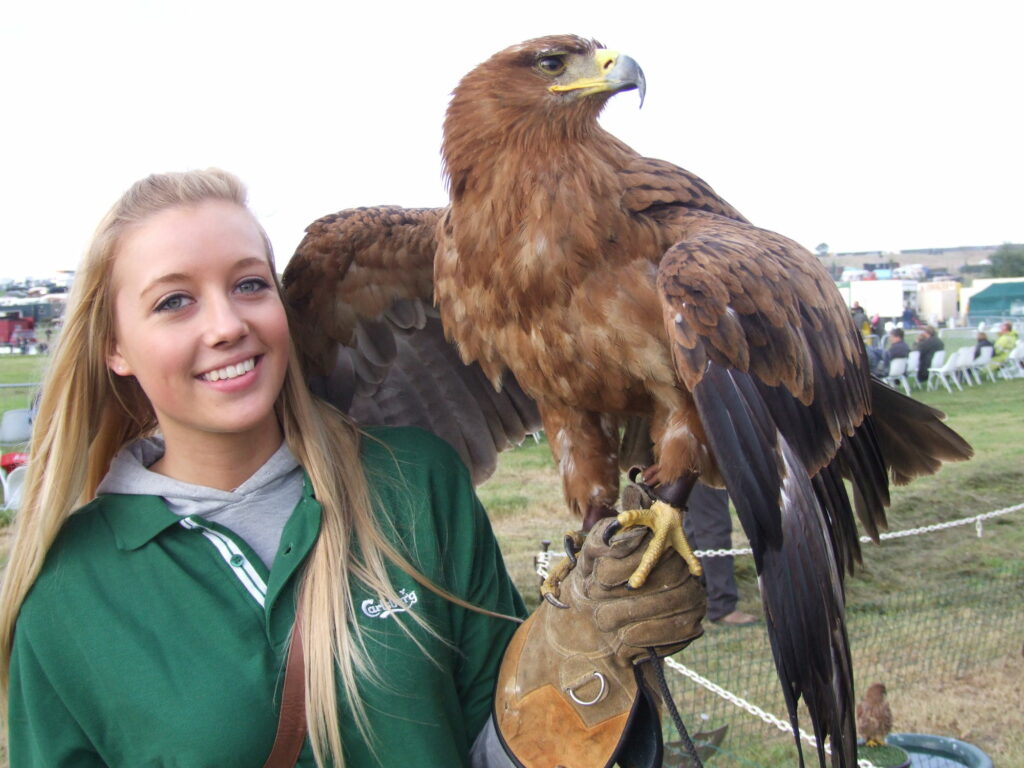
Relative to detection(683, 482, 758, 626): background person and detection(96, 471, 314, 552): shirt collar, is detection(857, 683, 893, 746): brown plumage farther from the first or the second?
detection(96, 471, 314, 552): shirt collar

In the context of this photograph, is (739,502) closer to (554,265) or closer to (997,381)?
(554,265)

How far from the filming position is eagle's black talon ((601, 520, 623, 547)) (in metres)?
2.42

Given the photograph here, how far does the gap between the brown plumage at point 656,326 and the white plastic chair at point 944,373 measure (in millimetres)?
21500

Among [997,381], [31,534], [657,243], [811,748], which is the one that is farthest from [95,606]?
[997,381]

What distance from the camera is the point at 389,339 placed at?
3518mm

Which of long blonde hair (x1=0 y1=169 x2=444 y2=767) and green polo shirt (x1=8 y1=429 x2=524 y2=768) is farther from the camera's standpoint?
long blonde hair (x1=0 y1=169 x2=444 y2=767)

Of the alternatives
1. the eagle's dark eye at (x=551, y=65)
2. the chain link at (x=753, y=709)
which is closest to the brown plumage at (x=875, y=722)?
the chain link at (x=753, y=709)

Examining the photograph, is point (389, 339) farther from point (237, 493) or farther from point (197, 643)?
point (197, 643)

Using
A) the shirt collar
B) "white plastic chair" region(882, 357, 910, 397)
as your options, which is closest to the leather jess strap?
the shirt collar

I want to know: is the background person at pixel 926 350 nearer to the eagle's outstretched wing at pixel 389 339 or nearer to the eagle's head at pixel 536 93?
the eagle's outstretched wing at pixel 389 339

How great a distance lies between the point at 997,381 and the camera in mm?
24594

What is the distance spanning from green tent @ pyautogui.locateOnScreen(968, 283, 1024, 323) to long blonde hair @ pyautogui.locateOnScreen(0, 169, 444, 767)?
55505 mm

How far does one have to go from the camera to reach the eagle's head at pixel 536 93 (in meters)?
2.71

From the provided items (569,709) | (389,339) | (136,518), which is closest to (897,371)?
(389,339)
